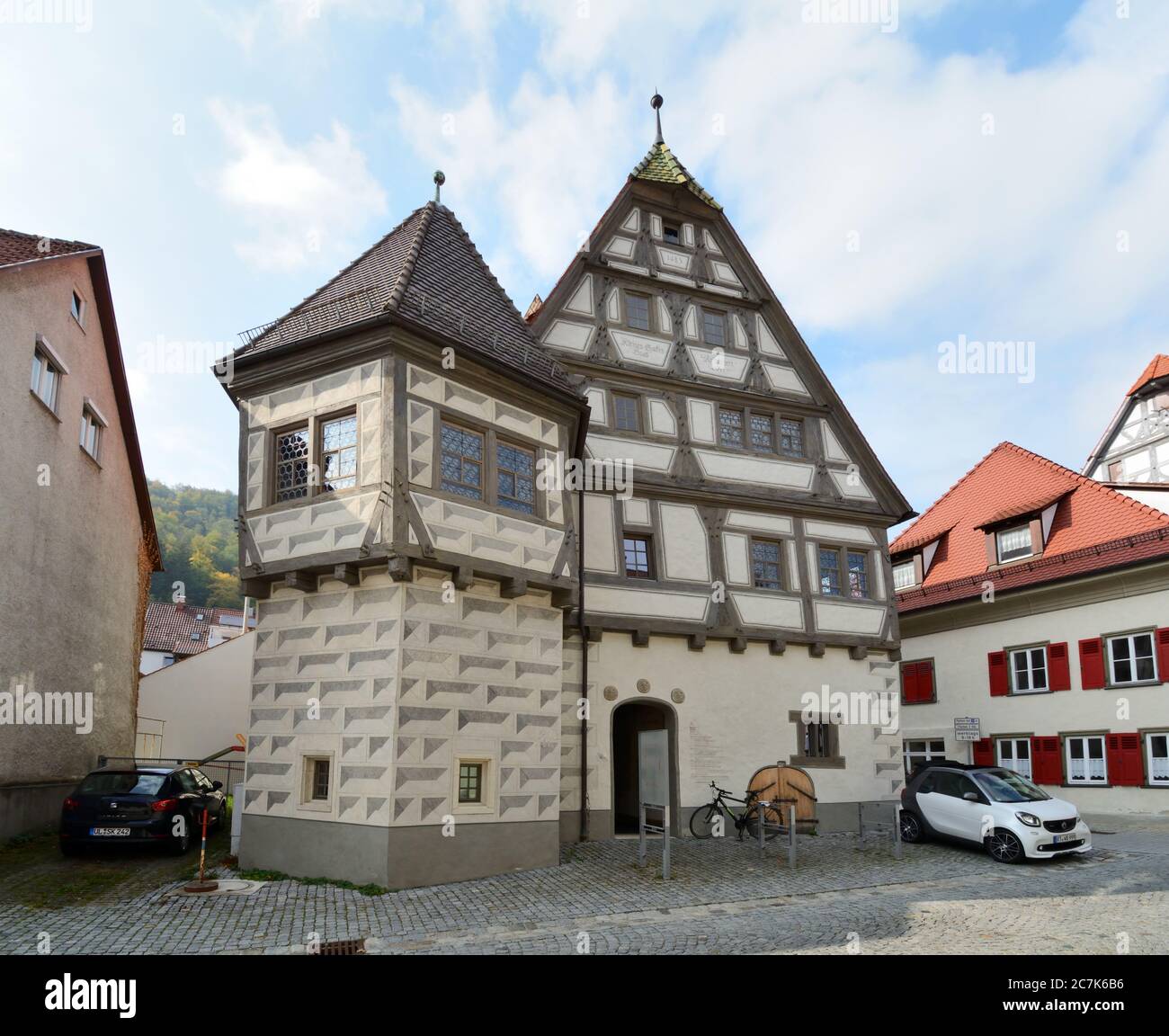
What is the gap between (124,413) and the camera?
2417 cm

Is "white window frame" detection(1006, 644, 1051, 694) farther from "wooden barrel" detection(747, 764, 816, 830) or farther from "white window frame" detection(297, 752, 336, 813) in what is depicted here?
"white window frame" detection(297, 752, 336, 813)

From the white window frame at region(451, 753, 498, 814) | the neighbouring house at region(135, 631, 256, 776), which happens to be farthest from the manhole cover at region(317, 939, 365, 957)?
the neighbouring house at region(135, 631, 256, 776)

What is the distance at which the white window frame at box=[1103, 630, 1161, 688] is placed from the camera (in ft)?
71.5

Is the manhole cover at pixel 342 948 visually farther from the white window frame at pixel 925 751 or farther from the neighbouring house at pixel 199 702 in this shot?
the neighbouring house at pixel 199 702

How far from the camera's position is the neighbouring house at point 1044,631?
72.0ft

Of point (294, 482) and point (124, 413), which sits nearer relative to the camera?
point (294, 482)

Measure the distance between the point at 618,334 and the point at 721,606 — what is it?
21.2 feet

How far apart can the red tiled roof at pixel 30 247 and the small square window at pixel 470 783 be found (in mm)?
11467

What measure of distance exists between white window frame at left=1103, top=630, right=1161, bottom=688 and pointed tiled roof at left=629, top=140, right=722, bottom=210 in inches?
565

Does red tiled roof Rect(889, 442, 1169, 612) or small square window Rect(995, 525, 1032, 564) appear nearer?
red tiled roof Rect(889, 442, 1169, 612)

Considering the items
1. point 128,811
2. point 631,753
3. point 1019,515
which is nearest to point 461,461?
point 128,811

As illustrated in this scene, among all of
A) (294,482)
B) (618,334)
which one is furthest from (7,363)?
(618,334)
